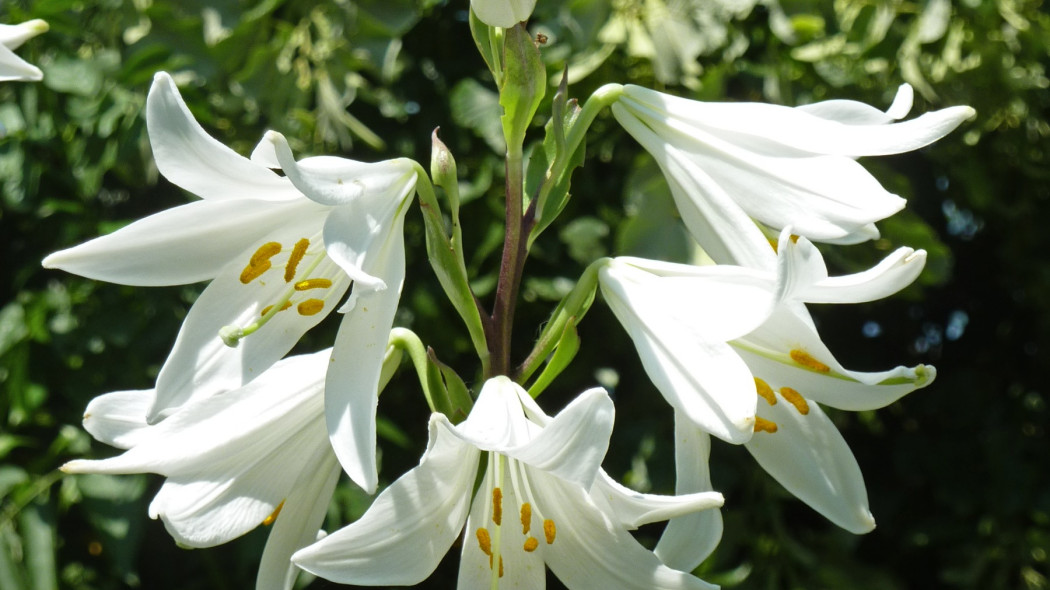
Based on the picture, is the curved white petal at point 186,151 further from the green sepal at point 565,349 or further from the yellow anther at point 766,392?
the yellow anther at point 766,392

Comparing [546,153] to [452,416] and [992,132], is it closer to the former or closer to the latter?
[452,416]

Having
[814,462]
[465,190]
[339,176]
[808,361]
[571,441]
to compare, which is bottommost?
[465,190]

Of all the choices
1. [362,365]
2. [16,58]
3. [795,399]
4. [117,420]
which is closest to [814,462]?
[795,399]

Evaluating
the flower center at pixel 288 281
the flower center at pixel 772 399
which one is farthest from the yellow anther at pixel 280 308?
the flower center at pixel 772 399

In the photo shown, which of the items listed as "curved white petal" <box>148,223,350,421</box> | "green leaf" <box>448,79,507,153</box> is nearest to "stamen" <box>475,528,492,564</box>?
"curved white petal" <box>148,223,350,421</box>

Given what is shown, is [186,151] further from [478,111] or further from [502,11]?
[478,111]

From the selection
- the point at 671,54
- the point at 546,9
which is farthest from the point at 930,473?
the point at 546,9
